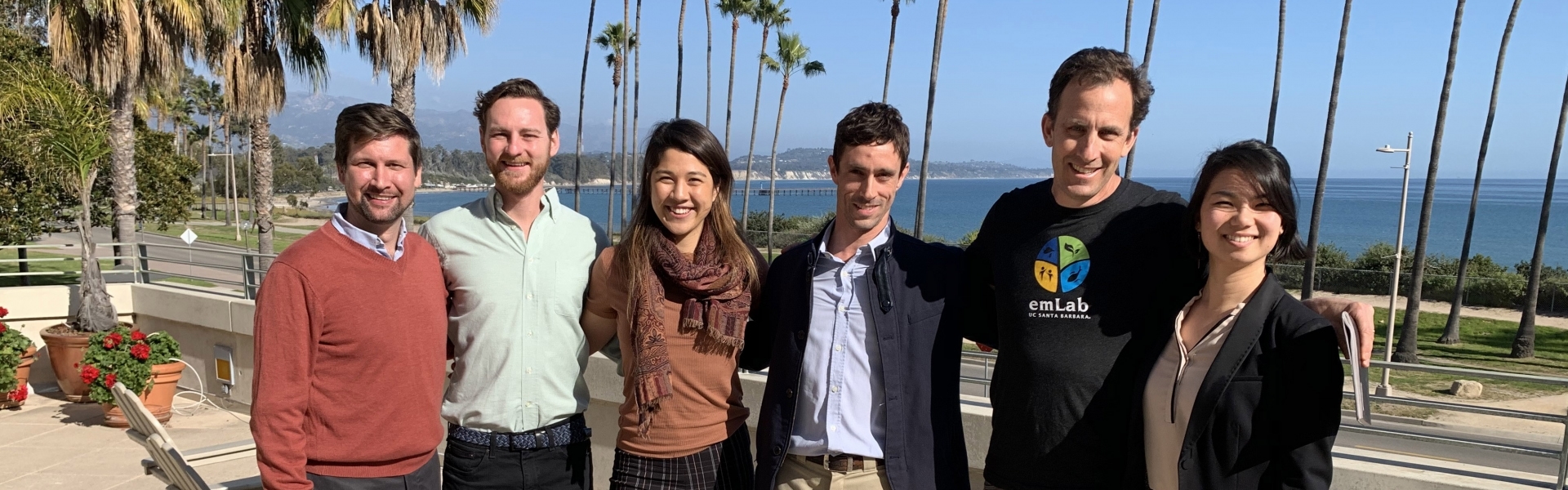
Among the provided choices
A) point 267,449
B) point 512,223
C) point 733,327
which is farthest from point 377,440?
point 733,327

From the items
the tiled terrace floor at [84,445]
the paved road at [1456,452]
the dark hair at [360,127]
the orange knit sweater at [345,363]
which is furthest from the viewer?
the paved road at [1456,452]

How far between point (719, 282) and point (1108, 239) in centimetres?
115

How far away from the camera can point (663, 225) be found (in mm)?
2988

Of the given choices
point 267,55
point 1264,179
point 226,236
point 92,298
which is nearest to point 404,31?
point 267,55

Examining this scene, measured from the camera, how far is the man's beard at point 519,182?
123 inches

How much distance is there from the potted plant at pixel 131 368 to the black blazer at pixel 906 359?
24.4ft

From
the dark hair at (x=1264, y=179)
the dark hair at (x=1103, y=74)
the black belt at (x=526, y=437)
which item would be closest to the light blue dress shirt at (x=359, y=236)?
the black belt at (x=526, y=437)

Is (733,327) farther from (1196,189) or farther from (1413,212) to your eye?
(1413,212)

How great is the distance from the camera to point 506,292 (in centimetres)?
308

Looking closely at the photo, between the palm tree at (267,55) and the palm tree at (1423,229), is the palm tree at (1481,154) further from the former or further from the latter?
the palm tree at (267,55)

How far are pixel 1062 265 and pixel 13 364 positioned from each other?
9.93 m

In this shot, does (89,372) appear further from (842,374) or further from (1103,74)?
(1103,74)

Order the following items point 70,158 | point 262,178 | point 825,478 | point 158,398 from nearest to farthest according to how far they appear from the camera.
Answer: point 825,478 → point 158,398 → point 70,158 → point 262,178

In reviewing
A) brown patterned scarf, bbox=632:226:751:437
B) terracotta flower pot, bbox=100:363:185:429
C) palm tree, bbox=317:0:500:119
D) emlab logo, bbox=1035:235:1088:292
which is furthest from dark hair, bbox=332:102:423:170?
palm tree, bbox=317:0:500:119
